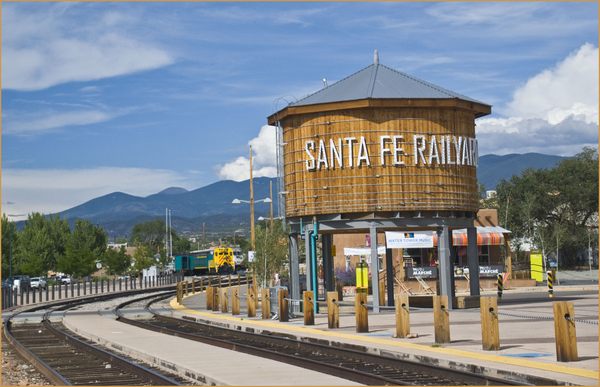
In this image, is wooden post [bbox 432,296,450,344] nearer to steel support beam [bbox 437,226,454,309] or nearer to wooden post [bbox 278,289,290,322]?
wooden post [bbox 278,289,290,322]

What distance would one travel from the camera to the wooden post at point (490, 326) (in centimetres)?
1970

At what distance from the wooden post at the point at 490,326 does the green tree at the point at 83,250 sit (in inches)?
3006

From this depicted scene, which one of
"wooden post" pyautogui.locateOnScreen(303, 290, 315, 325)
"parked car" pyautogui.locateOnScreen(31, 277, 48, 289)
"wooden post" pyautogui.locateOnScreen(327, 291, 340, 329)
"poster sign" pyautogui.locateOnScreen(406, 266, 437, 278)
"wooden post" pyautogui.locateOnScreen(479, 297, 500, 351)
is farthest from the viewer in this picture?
"parked car" pyautogui.locateOnScreen(31, 277, 48, 289)

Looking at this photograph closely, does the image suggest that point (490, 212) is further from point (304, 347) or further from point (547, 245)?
point (304, 347)

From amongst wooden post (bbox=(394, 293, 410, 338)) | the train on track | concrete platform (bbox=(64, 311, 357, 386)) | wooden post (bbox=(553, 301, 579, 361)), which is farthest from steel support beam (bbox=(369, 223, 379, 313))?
the train on track

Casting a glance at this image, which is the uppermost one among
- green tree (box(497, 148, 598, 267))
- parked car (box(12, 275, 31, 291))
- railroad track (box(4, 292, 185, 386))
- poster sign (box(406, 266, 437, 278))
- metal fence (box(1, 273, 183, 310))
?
green tree (box(497, 148, 598, 267))

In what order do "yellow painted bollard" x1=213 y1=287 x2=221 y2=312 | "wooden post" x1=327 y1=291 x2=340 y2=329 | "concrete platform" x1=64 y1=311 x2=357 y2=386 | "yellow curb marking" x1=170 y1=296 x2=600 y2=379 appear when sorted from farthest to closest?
1. "yellow painted bollard" x1=213 y1=287 x2=221 y2=312
2. "wooden post" x1=327 y1=291 x2=340 y2=329
3. "concrete platform" x1=64 y1=311 x2=357 y2=386
4. "yellow curb marking" x1=170 y1=296 x2=600 y2=379

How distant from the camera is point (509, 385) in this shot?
50.8ft

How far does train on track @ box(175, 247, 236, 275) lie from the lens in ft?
355

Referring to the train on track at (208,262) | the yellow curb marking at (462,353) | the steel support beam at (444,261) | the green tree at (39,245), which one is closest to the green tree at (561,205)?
the train on track at (208,262)

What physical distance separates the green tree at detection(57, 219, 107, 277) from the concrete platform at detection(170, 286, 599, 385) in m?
55.8

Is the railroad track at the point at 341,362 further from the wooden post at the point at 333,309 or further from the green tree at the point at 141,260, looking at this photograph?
the green tree at the point at 141,260

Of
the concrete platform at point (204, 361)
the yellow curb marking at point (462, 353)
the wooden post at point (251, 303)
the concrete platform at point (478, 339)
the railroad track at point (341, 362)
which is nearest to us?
the yellow curb marking at point (462, 353)

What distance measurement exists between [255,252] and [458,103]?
76.5ft
